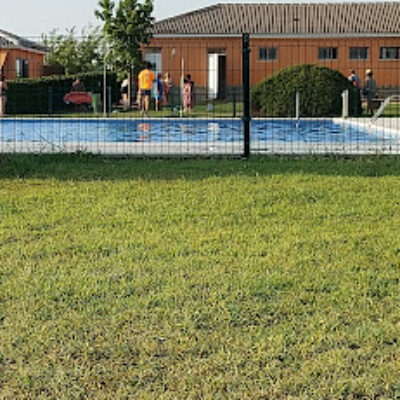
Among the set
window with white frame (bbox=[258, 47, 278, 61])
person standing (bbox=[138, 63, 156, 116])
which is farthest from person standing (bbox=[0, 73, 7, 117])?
window with white frame (bbox=[258, 47, 278, 61])

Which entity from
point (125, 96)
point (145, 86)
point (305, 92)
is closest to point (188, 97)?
point (145, 86)

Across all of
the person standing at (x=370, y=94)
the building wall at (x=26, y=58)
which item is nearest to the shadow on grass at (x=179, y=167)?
the person standing at (x=370, y=94)

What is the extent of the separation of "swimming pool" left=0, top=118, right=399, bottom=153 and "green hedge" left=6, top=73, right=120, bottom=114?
121cm

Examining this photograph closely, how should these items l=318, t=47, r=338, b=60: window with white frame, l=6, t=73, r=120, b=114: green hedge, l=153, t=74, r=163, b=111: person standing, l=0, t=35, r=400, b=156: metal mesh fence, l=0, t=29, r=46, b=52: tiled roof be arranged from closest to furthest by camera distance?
l=0, t=35, r=400, b=156: metal mesh fence → l=153, t=74, r=163, b=111: person standing → l=6, t=73, r=120, b=114: green hedge → l=0, t=29, r=46, b=52: tiled roof → l=318, t=47, r=338, b=60: window with white frame

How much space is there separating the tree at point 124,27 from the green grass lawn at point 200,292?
2343cm

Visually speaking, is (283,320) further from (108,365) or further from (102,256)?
(102,256)

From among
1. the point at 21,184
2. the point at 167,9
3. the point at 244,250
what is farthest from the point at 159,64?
the point at 244,250

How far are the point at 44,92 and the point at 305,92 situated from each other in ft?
25.4

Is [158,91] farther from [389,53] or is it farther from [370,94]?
[389,53]

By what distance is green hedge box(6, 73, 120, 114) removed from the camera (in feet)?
69.5

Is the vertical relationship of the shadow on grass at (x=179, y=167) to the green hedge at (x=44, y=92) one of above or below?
below

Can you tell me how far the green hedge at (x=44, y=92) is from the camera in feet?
69.5

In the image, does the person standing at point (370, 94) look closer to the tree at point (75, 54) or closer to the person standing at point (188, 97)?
the person standing at point (188, 97)

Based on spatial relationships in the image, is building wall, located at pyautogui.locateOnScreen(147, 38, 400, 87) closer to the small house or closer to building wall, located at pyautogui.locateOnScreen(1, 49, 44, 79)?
building wall, located at pyautogui.locateOnScreen(1, 49, 44, 79)
